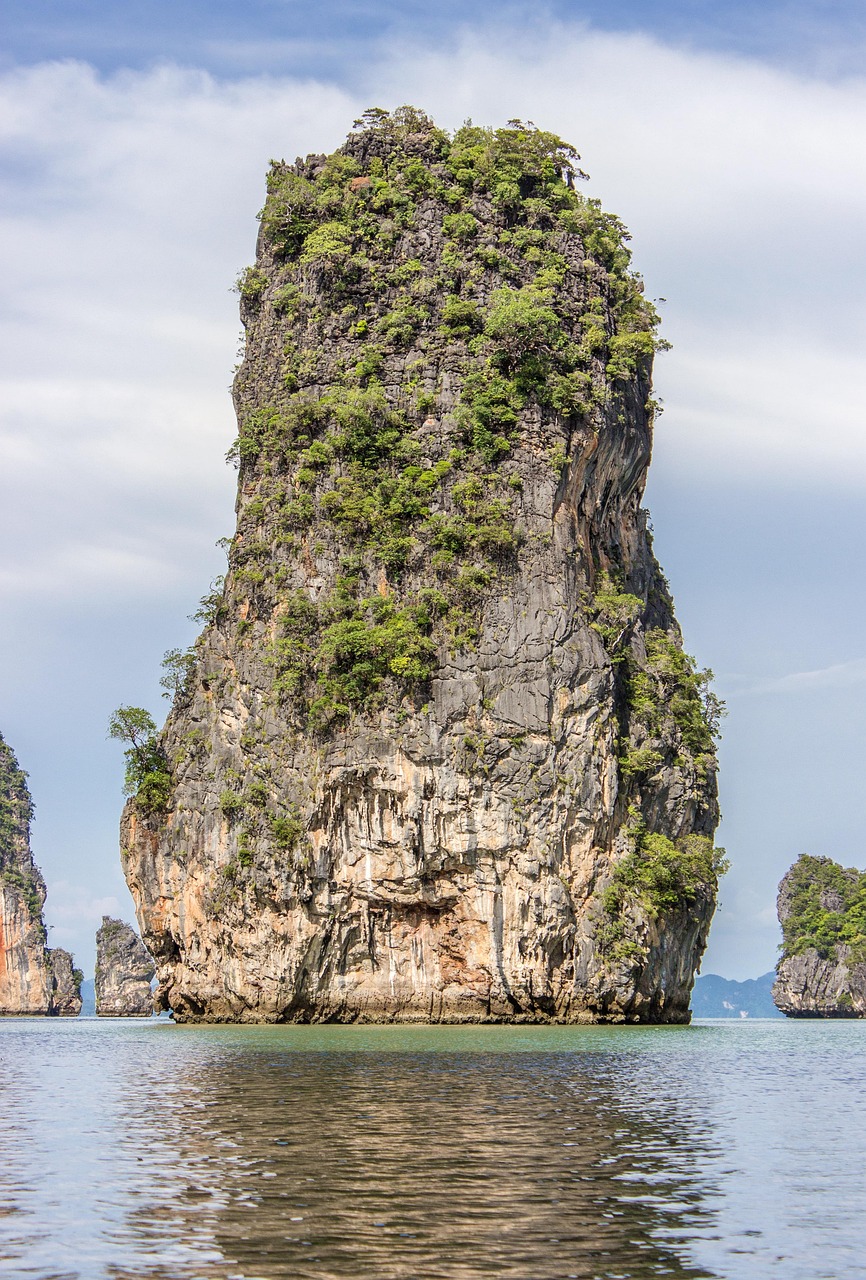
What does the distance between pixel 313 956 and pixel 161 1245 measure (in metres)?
32.7

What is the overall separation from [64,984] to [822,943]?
2137 inches

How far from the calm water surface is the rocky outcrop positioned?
270 ft

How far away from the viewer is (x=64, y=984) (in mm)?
99500

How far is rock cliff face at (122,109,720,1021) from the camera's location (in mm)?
41156

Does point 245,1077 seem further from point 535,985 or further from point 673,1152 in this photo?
point 535,985

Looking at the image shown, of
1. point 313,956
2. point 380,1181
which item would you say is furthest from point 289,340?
point 380,1181

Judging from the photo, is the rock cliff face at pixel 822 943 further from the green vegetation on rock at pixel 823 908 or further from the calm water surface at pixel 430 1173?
the calm water surface at pixel 430 1173

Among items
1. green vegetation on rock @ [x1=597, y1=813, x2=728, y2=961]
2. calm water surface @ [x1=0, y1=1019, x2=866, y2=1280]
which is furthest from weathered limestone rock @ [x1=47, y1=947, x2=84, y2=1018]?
calm water surface @ [x1=0, y1=1019, x2=866, y2=1280]

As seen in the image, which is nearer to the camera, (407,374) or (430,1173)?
(430,1173)

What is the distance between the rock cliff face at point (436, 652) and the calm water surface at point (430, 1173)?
59.1 feet

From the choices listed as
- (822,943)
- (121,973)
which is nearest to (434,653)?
(822,943)

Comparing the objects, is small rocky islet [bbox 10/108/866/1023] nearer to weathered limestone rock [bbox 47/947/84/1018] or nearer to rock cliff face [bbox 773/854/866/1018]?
rock cliff face [bbox 773/854/866/1018]

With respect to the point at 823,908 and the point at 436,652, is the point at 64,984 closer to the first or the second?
the point at 823,908

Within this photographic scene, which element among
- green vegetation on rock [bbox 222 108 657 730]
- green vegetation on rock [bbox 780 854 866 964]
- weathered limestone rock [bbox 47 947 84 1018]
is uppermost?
green vegetation on rock [bbox 222 108 657 730]
